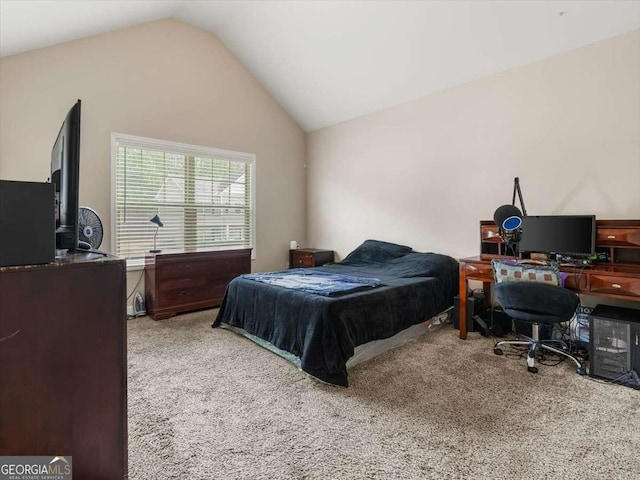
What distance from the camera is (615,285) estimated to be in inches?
91.4

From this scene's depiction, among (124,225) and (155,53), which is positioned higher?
(155,53)

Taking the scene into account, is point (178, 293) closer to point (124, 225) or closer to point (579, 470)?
point (124, 225)

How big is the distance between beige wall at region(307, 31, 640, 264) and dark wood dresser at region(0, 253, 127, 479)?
3614 millimetres

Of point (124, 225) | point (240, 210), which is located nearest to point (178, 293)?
point (124, 225)

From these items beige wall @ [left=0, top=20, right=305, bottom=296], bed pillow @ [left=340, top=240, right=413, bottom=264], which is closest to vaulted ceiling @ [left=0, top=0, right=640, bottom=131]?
beige wall @ [left=0, top=20, right=305, bottom=296]

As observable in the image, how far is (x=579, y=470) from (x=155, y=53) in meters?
5.33

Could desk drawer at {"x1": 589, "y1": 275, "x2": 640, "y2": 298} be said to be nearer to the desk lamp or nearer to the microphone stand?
the microphone stand

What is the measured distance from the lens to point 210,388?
2211 millimetres

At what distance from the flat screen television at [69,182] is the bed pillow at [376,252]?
3467mm

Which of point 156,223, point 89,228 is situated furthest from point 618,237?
point 156,223

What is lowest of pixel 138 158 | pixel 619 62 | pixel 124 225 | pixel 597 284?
pixel 597 284

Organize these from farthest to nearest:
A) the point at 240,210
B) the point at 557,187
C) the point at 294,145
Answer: the point at 294,145, the point at 240,210, the point at 557,187

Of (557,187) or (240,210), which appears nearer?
(557,187)

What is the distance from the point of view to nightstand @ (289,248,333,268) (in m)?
5.01
